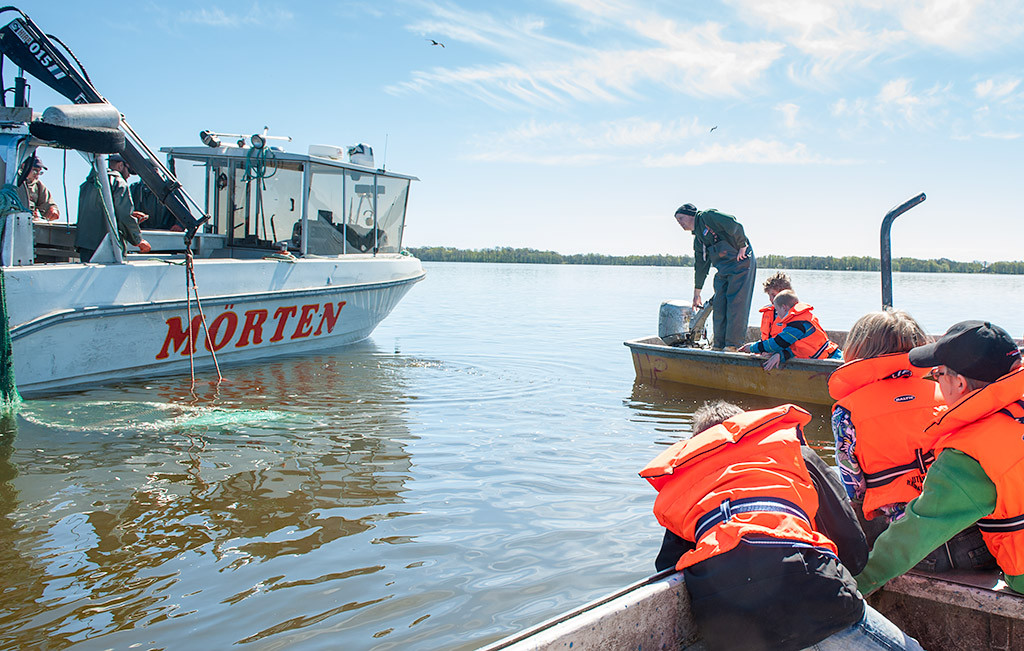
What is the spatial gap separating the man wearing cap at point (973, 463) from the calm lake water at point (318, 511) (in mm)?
1771

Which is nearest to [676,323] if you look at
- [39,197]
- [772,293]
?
[772,293]

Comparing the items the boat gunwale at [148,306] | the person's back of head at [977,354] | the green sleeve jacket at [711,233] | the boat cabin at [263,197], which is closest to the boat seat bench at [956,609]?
the person's back of head at [977,354]

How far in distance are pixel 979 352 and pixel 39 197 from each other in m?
9.99

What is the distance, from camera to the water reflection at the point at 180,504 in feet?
11.0

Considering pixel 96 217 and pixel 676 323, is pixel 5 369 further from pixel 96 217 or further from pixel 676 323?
pixel 676 323

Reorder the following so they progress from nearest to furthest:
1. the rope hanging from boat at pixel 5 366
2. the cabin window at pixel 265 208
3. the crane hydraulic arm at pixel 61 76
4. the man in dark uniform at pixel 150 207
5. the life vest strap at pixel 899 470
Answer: the life vest strap at pixel 899 470
the rope hanging from boat at pixel 5 366
the crane hydraulic arm at pixel 61 76
the man in dark uniform at pixel 150 207
the cabin window at pixel 265 208

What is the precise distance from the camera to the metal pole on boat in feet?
26.3

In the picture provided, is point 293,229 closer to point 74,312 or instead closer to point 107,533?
point 74,312

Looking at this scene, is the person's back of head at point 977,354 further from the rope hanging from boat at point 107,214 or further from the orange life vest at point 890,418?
Answer: the rope hanging from boat at point 107,214

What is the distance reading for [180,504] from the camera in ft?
15.0

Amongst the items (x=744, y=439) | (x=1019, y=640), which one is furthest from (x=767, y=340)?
(x=744, y=439)

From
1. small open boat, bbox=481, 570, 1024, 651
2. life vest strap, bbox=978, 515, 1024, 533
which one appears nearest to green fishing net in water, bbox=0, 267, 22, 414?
small open boat, bbox=481, 570, 1024, 651

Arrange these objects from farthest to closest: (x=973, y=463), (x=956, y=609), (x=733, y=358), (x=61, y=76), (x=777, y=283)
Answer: (x=733, y=358) < (x=61, y=76) < (x=777, y=283) < (x=956, y=609) < (x=973, y=463)

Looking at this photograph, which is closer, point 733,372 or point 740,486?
point 740,486
